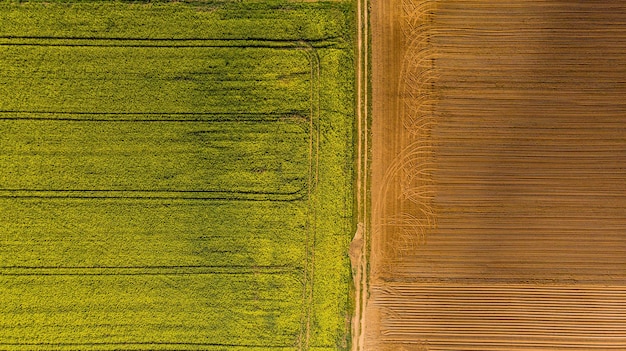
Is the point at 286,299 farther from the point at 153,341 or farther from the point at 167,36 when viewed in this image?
the point at 167,36

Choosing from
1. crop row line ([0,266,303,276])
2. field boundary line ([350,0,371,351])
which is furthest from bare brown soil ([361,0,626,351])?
crop row line ([0,266,303,276])

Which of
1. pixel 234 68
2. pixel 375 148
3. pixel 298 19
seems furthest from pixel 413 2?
pixel 234 68

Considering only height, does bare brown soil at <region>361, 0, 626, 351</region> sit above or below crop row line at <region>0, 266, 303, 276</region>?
above

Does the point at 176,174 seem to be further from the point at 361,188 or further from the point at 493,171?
the point at 493,171

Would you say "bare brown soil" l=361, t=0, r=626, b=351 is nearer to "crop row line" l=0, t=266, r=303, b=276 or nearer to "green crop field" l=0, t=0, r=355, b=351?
"green crop field" l=0, t=0, r=355, b=351

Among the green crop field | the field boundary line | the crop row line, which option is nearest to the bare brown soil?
the field boundary line

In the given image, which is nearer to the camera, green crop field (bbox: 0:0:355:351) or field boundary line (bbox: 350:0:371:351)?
green crop field (bbox: 0:0:355:351)

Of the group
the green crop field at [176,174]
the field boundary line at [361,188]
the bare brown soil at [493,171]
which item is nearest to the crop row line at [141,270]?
the green crop field at [176,174]
